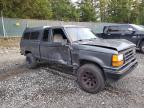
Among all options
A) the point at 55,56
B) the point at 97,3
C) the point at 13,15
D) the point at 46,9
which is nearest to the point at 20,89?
the point at 55,56

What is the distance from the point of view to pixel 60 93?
5.29 metres

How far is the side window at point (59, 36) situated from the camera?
6035mm

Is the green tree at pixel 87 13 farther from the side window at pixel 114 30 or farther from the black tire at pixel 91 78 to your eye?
the black tire at pixel 91 78

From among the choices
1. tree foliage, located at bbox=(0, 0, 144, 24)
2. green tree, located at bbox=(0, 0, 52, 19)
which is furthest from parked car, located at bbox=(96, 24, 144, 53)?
tree foliage, located at bbox=(0, 0, 144, 24)

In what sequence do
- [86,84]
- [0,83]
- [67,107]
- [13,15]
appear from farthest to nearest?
[13,15]
[0,83]
[86,84]
[67,107]

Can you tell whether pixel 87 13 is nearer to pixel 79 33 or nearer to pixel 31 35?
pixel 31 35

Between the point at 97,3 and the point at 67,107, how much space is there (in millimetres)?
41030

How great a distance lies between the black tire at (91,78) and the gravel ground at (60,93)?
0.17 metres

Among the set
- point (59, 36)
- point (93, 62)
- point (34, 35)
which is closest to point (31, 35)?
point (34, 35)

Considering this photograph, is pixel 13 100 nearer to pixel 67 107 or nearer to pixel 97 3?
pixel 67 107

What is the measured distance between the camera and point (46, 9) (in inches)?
1206

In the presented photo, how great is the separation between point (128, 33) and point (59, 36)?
630cm

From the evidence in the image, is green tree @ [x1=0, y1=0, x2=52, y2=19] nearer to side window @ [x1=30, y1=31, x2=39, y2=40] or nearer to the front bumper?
side window @ [x1=30, y1=31, x2=39, y2=40]

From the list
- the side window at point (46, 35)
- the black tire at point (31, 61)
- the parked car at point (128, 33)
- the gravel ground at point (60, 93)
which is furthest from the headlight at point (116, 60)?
the parked car at point (128, 33)
